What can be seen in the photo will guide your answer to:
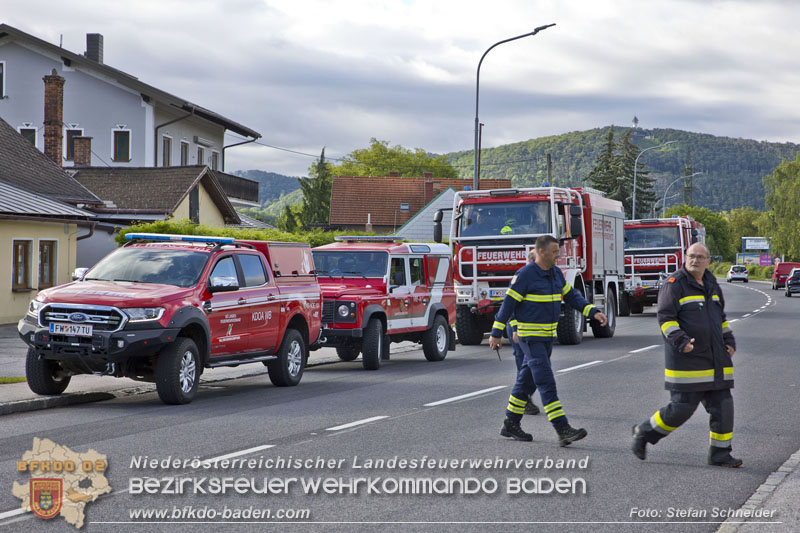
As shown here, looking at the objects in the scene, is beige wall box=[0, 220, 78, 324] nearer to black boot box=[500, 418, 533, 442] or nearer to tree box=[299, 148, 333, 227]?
black boot box=[500, 418, 533, 442]

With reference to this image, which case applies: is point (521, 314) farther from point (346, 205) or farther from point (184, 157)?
point (346, 205)

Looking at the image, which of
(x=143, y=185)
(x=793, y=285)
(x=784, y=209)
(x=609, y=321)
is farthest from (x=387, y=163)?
(x=609, y=321)

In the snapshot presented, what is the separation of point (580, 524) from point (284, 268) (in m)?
8.95

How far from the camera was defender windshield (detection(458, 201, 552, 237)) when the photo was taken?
69.1 feet

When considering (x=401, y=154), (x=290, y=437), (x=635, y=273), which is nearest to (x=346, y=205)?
(x=401, y=154)

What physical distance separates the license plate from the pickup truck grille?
0.06 meters

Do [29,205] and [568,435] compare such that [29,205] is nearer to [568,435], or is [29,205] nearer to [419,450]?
[419,450]

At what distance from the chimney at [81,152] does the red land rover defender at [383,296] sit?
23369 millimetres

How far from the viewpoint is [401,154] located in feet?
344

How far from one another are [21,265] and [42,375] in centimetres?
1528

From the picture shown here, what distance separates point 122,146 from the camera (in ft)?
141

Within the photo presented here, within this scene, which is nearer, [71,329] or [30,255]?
[71,329]

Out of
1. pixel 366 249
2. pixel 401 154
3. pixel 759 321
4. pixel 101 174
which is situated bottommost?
pixel 759 321

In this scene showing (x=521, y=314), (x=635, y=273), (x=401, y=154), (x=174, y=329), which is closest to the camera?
(x=521, y=314)
